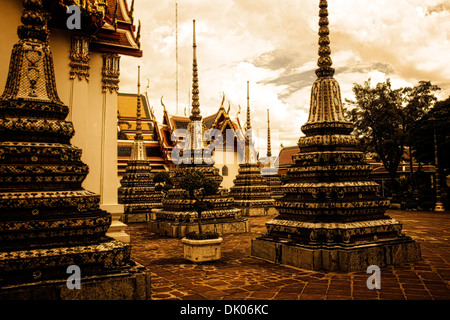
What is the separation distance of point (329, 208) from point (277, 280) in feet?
6.26

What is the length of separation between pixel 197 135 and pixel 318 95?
6.08 meters

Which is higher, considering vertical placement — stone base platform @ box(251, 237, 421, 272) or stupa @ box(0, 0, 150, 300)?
stupa @ box(0, 0, 150, 300)

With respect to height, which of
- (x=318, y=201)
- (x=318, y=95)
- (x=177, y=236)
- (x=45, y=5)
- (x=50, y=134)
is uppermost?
(x=45, y=5)

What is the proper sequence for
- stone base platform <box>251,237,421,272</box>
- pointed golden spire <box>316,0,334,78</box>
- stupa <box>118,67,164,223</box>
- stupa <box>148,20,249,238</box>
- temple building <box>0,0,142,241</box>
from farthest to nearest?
stupa <box>118,67,164,223</box> → stupa <box>148,20,249,238</box> → pointed golden spire <box>316,0,334,78</box> → temple building <box>0,0,142,241</box> → stone base platform <box>251,237,421,272</box>


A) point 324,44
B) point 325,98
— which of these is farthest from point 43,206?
point 324,44

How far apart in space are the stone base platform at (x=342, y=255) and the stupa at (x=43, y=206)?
136 inches

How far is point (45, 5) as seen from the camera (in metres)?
6.77

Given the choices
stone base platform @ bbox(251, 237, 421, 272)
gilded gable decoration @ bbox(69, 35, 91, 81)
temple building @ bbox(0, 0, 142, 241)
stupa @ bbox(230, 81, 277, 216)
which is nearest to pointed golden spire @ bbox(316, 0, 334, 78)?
stone base platform @ bbox(251, 237, 421, 272)

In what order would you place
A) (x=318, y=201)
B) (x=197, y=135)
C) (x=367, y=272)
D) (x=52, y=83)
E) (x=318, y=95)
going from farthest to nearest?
(x=197, y=135)
(x=318, y=95)
(x=318, y=201)
(x=367, y=272)
(x=52, y=83)

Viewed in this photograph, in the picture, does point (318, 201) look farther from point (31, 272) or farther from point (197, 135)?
point (197, 135)

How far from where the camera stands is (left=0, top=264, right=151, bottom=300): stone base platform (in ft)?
12.6

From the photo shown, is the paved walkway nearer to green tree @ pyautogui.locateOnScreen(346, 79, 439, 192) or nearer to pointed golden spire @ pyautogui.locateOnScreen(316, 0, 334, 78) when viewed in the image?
pointed golden spire @ pyautogui.locateOnScreen(316, 0, 334, 78)

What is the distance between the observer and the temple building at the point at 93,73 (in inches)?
292
